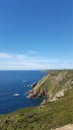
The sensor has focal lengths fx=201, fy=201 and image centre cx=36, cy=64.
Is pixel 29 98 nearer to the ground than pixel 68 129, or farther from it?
nearer to the ground

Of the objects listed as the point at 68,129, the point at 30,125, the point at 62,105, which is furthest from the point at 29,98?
the point at 68,129

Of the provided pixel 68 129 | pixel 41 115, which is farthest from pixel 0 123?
pixel 68 129

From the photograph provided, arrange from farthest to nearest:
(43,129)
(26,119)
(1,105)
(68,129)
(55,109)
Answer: (1,105)
(55,109)
(26,119)
(43,129)
(68,129)

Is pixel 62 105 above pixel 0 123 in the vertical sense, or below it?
above

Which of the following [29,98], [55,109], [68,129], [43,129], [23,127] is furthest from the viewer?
[29,98]

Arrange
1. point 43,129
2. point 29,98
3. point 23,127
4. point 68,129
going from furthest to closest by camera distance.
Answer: point 29,98
point 23,127
point 43,129
point 68,129

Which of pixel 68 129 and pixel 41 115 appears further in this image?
pixel 41 115

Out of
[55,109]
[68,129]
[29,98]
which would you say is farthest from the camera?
[29,98]

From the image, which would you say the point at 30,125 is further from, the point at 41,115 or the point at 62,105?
the point at 62,105

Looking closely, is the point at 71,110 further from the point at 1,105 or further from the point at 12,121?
the point at 1,105
